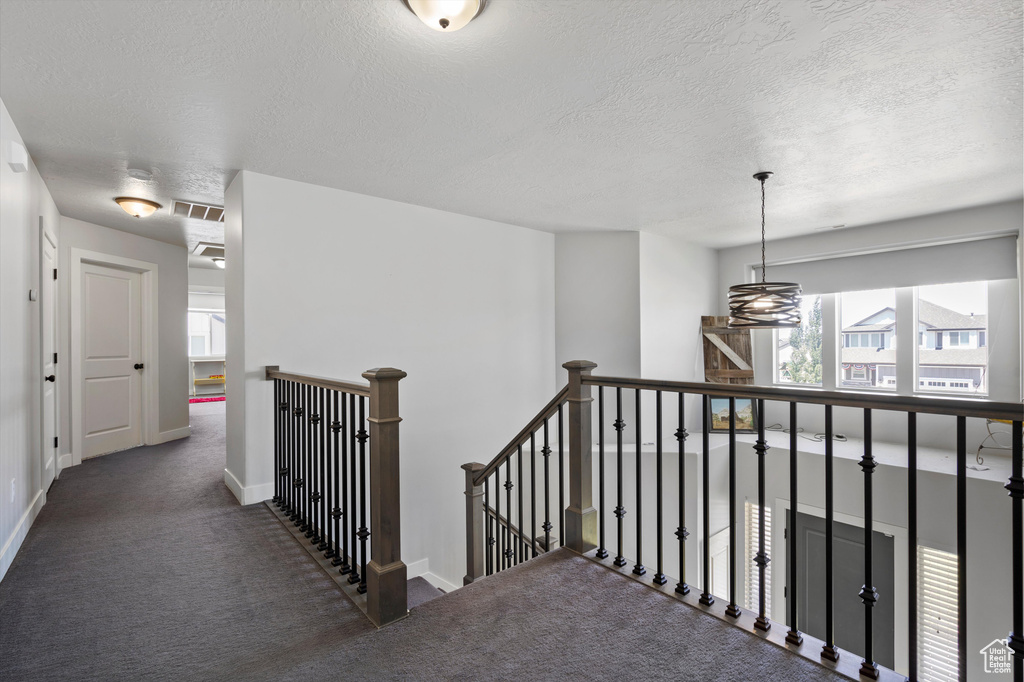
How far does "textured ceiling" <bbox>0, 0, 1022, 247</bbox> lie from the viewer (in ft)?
6.03

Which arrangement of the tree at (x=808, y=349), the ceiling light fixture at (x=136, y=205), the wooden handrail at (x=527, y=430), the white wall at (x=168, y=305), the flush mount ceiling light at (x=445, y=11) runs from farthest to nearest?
the tree at (x=808, y=349), the white wall at (x=168, y=305), the ceiling light fixture at (x=136, y=205), the wooden handrail at (x=527, y=430), the flush mount ceiling light at (x=445, y=11)

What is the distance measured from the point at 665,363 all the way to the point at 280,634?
4717mm

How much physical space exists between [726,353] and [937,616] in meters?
3.14

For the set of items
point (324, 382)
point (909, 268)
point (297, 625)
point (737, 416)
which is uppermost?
point (909, 268)

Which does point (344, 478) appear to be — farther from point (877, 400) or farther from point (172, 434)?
point (172, 434)

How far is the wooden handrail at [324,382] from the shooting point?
2.10 m

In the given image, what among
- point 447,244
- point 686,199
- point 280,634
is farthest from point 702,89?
point 280,634

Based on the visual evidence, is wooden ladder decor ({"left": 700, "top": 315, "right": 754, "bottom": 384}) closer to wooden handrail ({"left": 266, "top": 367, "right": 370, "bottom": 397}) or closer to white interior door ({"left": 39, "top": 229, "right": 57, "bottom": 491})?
wooden handrail ({"left": 266, "top": 367, "right": 370, "bottom": 397})

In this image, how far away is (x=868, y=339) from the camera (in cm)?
529

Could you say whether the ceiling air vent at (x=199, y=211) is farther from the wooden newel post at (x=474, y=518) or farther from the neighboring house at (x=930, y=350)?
the neighboring house at (x=930, y=350)

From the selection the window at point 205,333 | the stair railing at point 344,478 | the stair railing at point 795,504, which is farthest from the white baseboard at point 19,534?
the window at point 205,333

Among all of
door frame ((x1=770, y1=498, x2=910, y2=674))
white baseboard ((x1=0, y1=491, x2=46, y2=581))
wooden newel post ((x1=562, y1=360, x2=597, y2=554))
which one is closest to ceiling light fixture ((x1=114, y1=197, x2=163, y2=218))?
white baseboard ((x1=0, y1=491, x2=46, y2=581))

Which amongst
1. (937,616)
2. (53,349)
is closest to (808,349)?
(937,616)

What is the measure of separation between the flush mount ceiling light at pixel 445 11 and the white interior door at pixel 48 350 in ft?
11.1
